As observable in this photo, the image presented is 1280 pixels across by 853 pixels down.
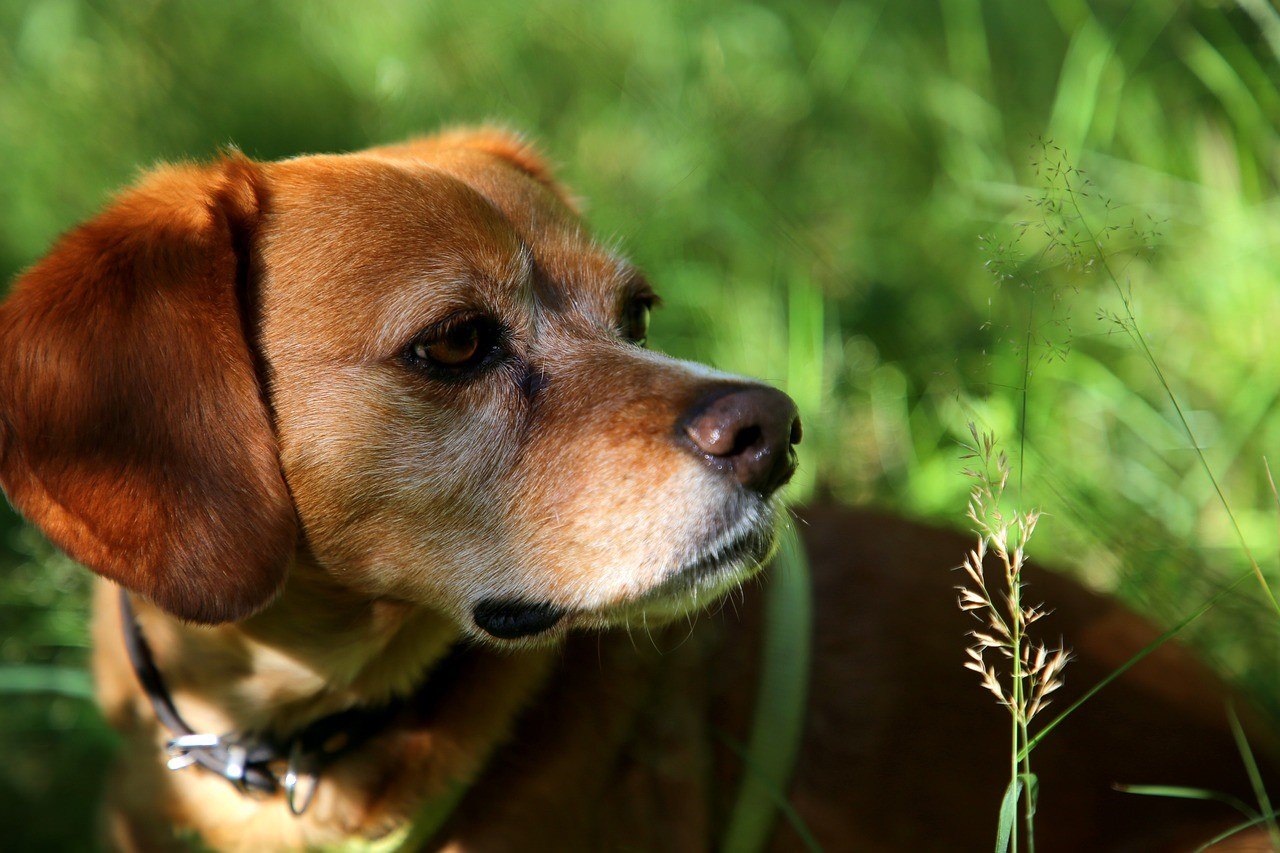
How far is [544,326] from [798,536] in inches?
33.0

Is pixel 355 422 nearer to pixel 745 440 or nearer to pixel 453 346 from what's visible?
pixel 453 346

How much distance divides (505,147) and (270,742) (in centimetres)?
150

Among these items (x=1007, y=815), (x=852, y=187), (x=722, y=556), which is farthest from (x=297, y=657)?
(x=852, y=187)

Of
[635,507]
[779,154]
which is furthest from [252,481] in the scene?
[779,154]

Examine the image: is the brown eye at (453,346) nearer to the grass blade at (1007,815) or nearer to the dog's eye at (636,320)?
the dog's eye at (636,320)

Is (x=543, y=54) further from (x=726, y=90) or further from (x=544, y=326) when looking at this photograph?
(x=544, y=326)

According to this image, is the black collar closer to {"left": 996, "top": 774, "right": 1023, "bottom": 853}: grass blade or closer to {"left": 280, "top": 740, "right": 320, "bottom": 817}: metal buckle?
{"left": 280, "top": 740, "right": 320, "bottom": 817}: metal buckle

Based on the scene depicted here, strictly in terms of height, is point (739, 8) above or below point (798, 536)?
above

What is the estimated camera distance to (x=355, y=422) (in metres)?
1.91

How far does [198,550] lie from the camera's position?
70.4 inches

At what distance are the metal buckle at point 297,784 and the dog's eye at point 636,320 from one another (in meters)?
1.09

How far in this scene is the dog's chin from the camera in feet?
6.23

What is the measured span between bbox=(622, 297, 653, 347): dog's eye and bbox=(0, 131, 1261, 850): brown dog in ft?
0.04

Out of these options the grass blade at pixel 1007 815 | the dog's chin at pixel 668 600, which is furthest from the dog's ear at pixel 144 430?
the grass blade at pixel 1007 815
